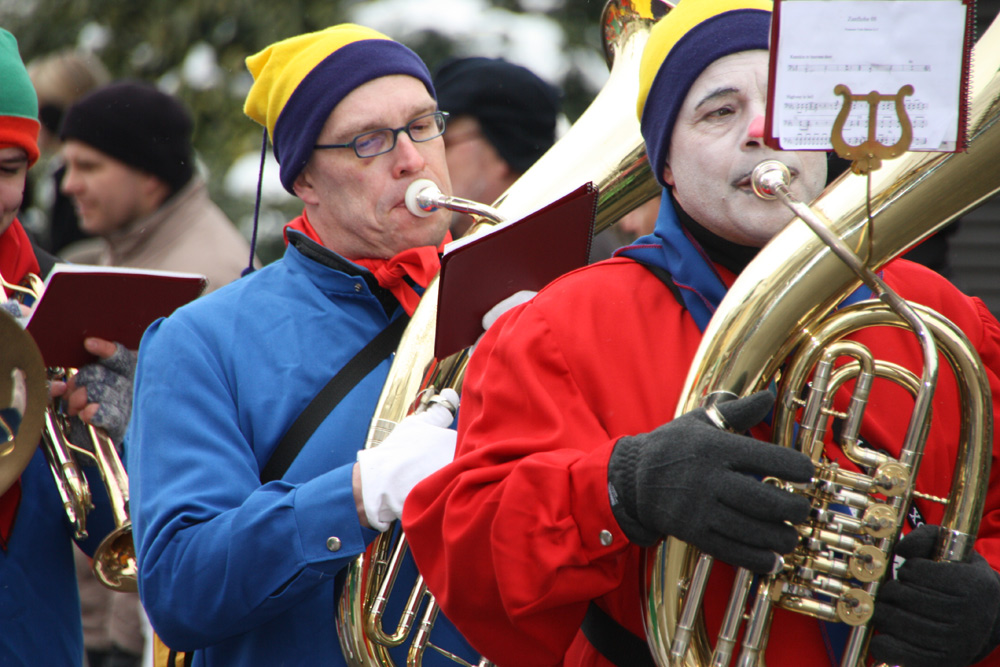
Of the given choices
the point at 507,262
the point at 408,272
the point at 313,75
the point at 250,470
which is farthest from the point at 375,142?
the point at 250,470

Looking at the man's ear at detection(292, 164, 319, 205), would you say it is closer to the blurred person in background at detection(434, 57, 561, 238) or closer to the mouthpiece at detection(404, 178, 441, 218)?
the mouthpiece at detection(404, 178, 441, 218)

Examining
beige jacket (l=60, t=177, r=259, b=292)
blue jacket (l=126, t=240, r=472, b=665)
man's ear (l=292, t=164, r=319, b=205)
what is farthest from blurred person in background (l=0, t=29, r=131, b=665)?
beige jacket (l=60, t=177, r=259, b=292)

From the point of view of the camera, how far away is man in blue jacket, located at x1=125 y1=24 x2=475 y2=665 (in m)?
2.30

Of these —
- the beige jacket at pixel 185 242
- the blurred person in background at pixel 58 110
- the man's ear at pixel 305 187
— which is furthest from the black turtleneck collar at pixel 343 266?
the blurred person in background at pixel 58 110

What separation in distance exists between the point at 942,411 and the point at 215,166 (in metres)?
6.56

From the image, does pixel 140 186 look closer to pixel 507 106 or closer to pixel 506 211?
pixel 507 106

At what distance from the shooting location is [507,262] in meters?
2.32

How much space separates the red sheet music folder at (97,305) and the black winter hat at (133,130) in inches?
64.7

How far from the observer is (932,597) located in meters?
1.74

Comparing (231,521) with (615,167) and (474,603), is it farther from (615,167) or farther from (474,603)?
(615,167)

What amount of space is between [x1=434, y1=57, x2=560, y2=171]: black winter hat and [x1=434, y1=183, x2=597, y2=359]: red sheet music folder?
155cm

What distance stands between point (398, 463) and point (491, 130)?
1887 mm

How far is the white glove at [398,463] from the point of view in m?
2.24

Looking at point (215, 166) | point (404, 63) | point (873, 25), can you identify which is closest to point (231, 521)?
point (404, 63)
